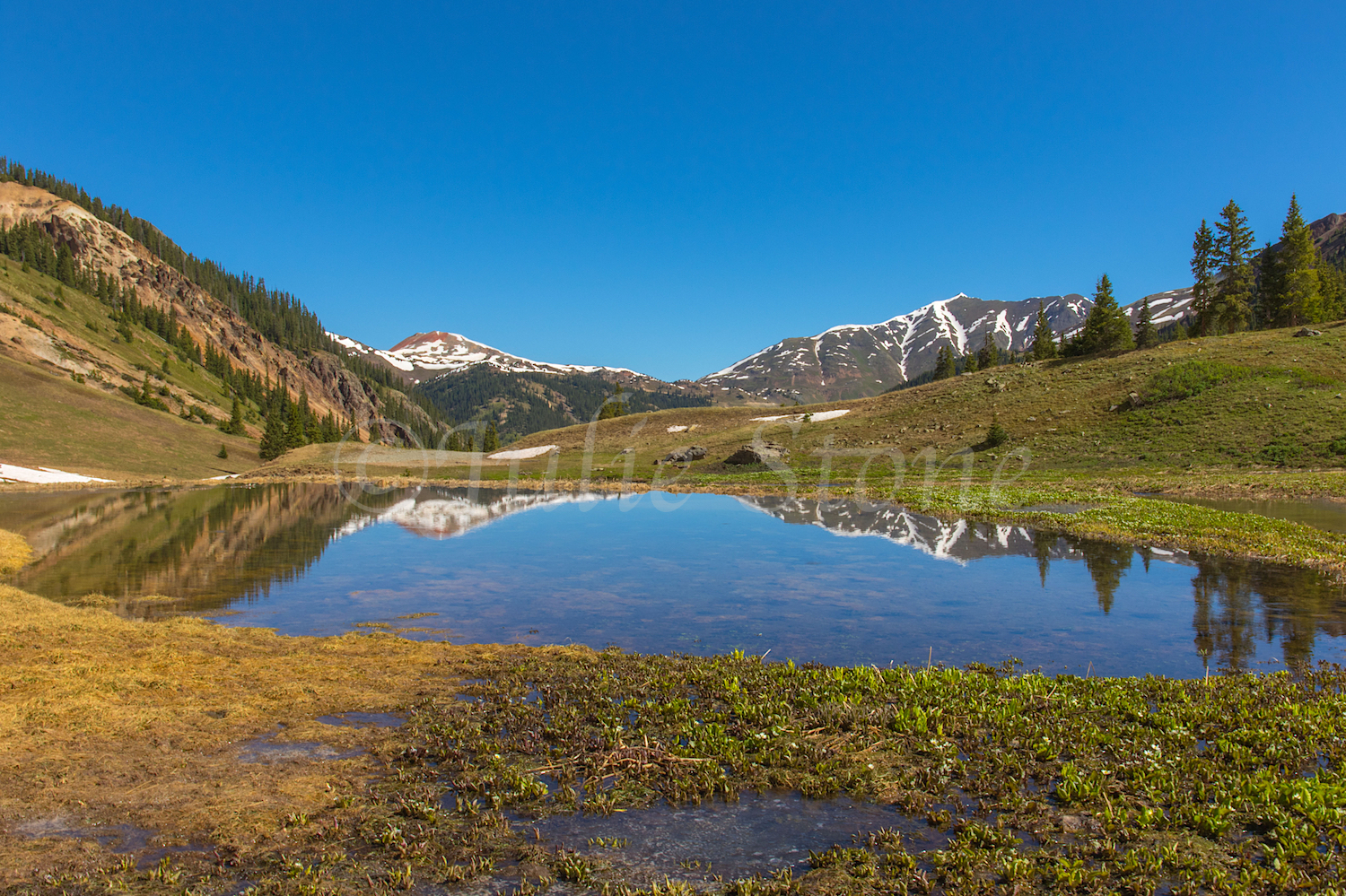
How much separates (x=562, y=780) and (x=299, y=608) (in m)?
13.5

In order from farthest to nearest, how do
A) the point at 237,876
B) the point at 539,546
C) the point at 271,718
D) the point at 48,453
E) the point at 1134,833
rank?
the point at 48,453 → the point at 539,546 → the point at 271,718 → the point at 1134,833 → the point at 237,876

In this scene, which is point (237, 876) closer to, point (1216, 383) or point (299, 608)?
point (299, 608)

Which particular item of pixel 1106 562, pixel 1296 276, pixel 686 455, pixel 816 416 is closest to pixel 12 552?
pixel 1106 562

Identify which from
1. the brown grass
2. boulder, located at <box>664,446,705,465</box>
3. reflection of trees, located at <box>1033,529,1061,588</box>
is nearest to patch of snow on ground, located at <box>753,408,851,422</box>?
boulder, located at <box>664,446,705,465</box>

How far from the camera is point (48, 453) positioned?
77.4 m

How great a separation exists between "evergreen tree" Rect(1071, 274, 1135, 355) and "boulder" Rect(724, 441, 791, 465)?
44.1 m

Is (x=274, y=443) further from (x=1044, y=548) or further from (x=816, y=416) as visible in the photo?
(x=1044, y=548)

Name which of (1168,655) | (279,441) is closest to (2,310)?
(279,441)

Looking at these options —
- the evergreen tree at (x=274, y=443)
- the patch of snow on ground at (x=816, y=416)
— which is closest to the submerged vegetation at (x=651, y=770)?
the patch of snow on ground at (x=816, y=416)

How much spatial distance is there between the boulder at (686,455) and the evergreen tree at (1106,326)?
5088 cm

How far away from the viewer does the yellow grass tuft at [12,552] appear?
22.7m

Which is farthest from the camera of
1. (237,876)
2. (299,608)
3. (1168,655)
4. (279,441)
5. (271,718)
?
(279,441)

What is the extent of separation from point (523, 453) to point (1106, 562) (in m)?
81.7

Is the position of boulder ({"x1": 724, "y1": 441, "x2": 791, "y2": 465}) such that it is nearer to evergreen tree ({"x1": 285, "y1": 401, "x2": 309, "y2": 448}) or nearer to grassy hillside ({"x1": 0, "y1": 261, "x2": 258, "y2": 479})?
grassy hillside ({"x1": 0, "y1": 261, "x2": 258, "y2": 479})
